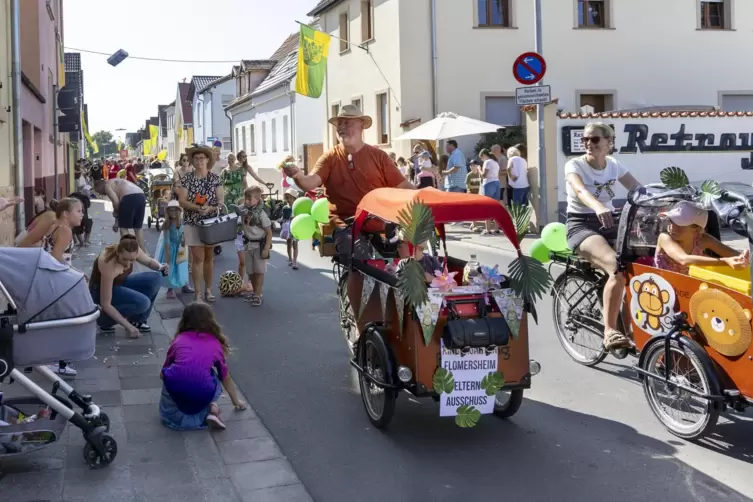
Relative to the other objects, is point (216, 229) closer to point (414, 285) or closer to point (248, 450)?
point (248, 450)

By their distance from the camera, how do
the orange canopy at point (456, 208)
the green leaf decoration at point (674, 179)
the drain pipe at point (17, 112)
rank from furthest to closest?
the drain pipe at point (17, 112), the green leaf decoration at point (674, 179), the orange canopy at point (456, 208)

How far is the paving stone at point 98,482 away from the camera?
469cm

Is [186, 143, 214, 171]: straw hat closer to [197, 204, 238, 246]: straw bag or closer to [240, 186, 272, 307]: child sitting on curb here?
[240, 186, 272, 307]: child sitting on curb

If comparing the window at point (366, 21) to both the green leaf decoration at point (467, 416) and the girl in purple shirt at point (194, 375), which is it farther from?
the green leaf decoration at point (467, 416)

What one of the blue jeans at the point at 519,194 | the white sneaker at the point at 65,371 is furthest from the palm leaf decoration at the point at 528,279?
the blue jeans at the point at 519,194

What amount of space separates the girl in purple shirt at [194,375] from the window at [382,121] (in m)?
22.5

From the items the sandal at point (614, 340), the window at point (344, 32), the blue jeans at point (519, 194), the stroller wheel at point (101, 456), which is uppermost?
the window at point (344, 32)

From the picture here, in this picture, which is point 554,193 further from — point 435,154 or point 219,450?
point 219,450

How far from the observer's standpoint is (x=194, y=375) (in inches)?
229

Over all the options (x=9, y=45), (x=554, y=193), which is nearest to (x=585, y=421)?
(x=9, y=45)

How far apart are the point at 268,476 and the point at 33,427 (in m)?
1.37

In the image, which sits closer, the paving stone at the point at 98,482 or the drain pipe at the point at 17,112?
the paving stone at the point at 98,482

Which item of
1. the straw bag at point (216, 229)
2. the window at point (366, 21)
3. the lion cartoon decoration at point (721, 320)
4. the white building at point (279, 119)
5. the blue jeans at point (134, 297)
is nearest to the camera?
the lion cartoon decoration at point (721, 320)

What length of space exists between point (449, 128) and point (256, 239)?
39.3ft
